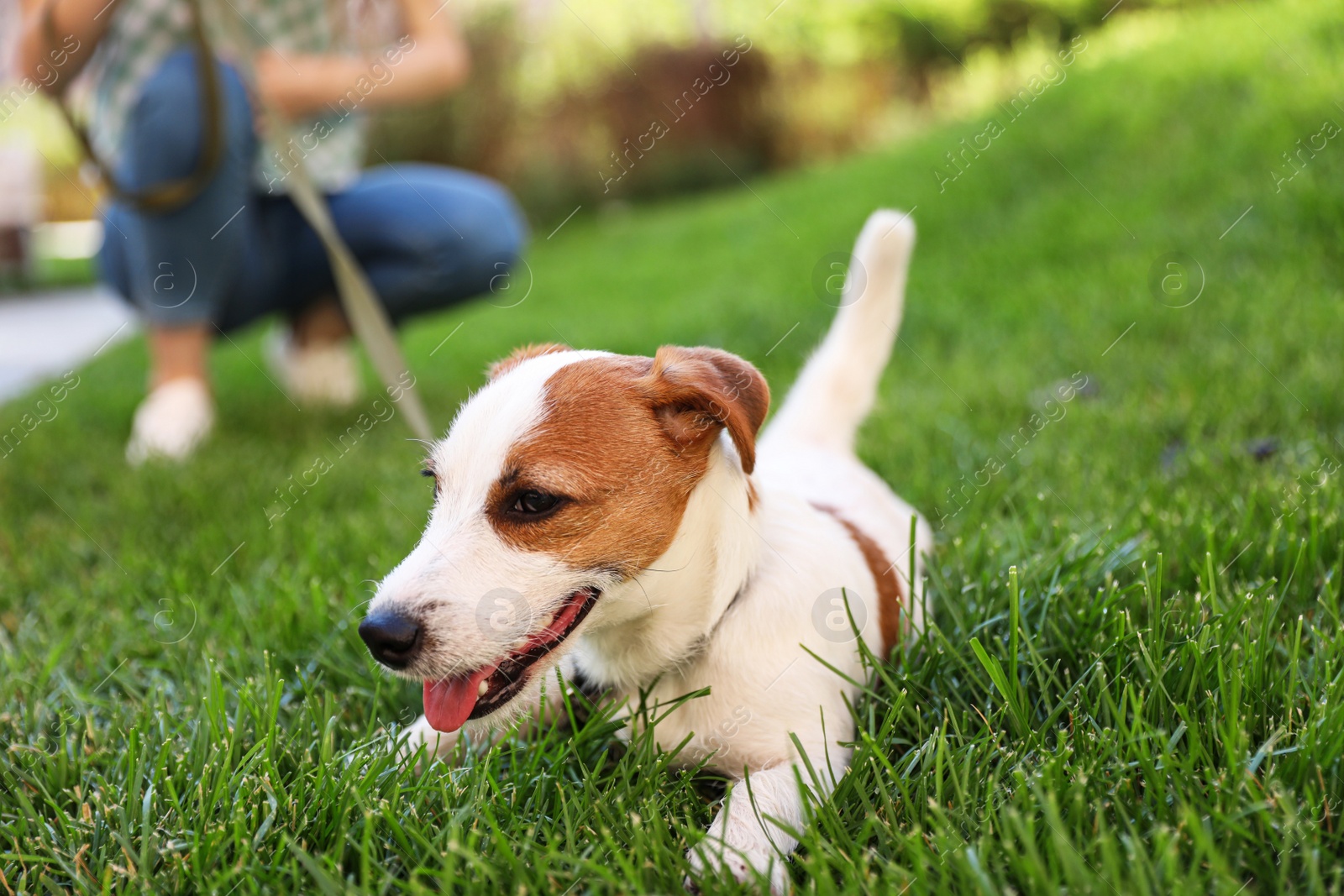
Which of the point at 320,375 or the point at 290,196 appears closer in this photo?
the point at 290,196

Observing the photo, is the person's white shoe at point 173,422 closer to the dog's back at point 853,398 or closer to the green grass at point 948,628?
the green grass at point 948,628

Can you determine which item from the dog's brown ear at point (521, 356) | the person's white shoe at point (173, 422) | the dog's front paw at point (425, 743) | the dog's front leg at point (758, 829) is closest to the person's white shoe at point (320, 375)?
the person's white shoe at point (173, 422)

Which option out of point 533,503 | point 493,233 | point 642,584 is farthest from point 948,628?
point 493,233

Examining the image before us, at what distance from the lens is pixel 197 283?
4.07 meters

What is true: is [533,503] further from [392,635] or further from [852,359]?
[852,359]

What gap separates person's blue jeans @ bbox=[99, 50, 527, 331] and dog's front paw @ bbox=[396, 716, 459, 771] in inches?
111

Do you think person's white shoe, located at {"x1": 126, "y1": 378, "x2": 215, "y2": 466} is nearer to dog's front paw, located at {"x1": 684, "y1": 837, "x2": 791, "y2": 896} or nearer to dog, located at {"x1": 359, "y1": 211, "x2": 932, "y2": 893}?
dog, located at {"x1": 359, "y1": 211, "x2": 932, "y2": 893}

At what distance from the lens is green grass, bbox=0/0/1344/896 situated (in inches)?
57.8

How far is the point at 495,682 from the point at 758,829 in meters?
0.50

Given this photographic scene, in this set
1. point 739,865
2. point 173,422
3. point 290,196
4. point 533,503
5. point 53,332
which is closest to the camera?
point 739,865

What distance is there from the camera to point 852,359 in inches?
108

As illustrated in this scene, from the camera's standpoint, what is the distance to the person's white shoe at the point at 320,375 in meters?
4.72

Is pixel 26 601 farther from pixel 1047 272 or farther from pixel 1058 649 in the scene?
pixel 1047 272

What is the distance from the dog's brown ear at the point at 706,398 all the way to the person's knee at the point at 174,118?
2826 millimetres
